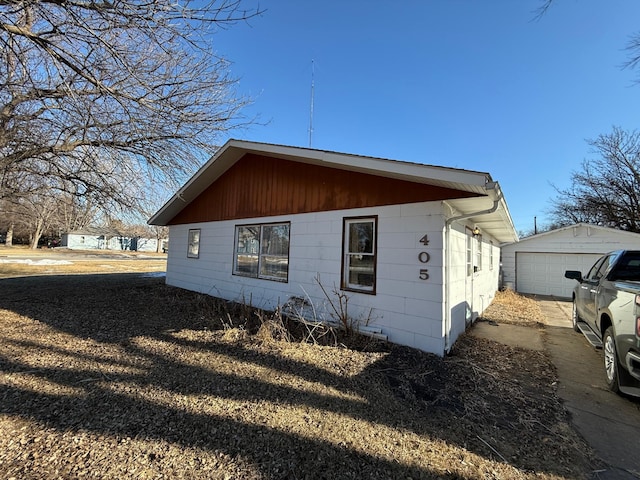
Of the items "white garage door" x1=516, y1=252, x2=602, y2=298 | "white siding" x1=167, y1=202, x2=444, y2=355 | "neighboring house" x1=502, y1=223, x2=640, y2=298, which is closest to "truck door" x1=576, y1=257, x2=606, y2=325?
"white siding" x1=167, y1=202, x2=444, y2=355

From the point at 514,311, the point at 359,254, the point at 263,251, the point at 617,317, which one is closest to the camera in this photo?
the point at 617,317

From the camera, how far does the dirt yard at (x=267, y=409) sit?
7.40 ft

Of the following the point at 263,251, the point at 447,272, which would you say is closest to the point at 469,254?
the point at 447,272

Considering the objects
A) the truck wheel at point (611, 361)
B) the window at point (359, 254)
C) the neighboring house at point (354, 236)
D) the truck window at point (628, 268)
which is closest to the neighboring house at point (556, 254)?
the neighboring house at point (354, 236)

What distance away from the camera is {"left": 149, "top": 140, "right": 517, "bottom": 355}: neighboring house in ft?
15.7

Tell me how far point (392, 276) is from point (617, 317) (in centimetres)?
288

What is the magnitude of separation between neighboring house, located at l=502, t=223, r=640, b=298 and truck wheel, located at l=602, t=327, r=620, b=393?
35.9 feet

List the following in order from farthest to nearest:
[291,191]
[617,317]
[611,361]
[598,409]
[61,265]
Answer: [61,265], [291,191], [611,361], [617,317], [598,409]

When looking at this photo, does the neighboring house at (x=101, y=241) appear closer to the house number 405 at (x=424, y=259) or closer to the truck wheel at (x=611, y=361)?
the house number 405 at (x=424, y=259)

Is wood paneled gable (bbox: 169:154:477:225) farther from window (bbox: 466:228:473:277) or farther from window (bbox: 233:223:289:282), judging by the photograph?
window (bbox: 466:228:473:277)

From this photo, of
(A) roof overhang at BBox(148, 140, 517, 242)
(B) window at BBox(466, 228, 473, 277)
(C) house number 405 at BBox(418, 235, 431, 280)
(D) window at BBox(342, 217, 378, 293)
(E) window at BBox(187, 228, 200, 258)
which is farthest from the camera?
(E) window at BBox(187, 228, 200, 258)

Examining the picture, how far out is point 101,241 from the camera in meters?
51.6

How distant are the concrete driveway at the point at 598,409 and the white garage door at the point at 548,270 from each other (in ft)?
29.2

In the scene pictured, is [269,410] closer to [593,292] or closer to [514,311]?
[593,292]
